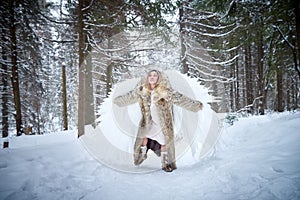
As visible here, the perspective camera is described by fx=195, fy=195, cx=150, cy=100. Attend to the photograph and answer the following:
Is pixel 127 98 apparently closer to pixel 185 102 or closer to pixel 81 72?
pixel 185 102

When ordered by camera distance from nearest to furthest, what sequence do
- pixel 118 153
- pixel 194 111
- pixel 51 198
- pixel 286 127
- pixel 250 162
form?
pixel 51 198 → pixel 250 162 → pixel 194 111 → pixel 118 153 → pixel 286 127

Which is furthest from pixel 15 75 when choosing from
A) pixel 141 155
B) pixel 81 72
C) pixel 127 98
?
pixel 141 155

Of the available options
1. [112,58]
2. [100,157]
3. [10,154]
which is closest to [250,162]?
[100,157]

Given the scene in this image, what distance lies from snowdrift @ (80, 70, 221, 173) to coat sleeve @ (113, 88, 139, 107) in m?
0.24

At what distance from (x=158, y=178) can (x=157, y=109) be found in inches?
58.0

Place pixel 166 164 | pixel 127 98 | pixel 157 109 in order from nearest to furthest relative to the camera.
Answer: pixel 166 164, pixel 157 109, pixel 127 98

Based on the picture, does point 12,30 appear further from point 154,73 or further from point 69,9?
point 154,73

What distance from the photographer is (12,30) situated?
9836 mm

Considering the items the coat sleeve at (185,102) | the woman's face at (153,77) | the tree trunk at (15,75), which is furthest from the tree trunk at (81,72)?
the coat sleeve at (185,102)

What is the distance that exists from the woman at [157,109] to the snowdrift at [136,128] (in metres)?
0.38

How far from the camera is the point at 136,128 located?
197 inches

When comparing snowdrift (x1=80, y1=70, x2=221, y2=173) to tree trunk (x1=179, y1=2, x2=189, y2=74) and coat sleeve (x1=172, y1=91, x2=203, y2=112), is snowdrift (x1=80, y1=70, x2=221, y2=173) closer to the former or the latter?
coat sleeve (x1=172, y1=91, x2=203, y2=112)

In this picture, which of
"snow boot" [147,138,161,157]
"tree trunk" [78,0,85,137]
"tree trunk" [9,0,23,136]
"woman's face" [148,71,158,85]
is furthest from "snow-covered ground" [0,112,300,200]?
"tree trunk" [9,0,23,136]

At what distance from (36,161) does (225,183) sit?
3.70 metres
